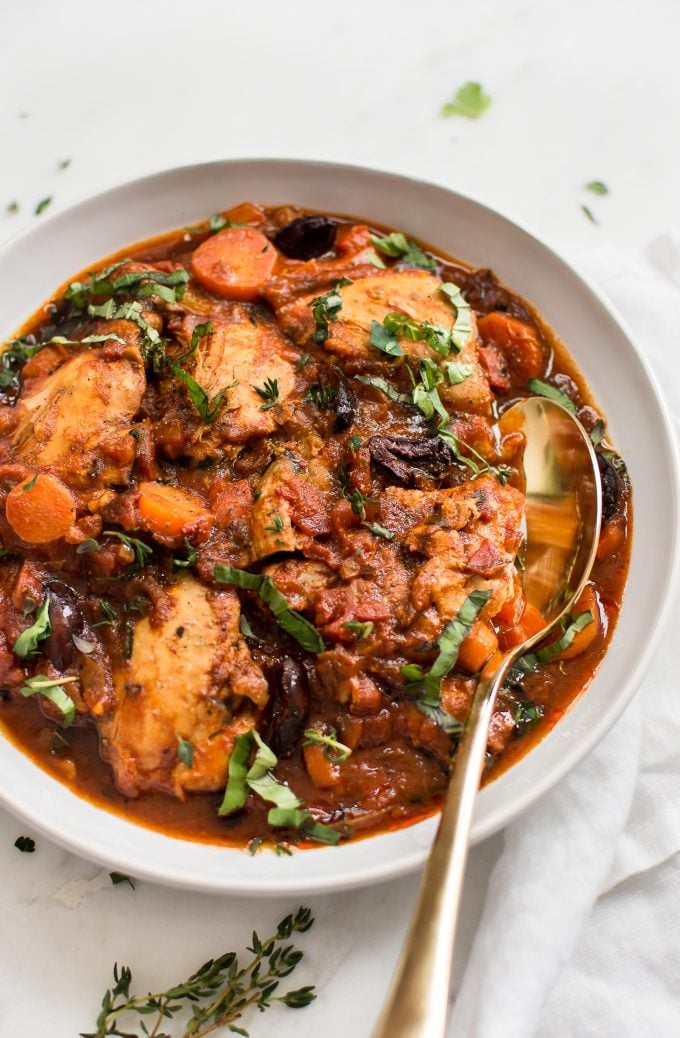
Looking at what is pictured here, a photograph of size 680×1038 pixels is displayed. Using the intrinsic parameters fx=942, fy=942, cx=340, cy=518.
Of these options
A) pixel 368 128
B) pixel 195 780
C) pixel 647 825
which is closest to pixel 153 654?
pixel 195 780

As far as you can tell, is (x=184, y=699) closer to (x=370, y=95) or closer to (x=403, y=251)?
(x=403, y=251)

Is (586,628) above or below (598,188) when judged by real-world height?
below

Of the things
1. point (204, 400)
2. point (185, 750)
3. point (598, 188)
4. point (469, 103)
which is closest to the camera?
point (185, 750)

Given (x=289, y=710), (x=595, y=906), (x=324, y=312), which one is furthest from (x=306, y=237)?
(x=595, y=906)

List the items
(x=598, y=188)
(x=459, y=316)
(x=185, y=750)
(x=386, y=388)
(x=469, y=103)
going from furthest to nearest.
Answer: (x=469, y=103), (x=598, y=188), (x=459, y=316), (x=386, y=388), (x=185, y=750)

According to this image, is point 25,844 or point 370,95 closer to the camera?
point 25,844

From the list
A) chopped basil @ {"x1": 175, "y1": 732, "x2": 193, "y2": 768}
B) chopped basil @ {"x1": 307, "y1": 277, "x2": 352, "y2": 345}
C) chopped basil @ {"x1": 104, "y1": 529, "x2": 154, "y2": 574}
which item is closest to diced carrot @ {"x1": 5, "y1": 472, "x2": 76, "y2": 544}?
chopped basil @ {"x1": 104, "y1": 529, "x2": 154, "y2": 574}

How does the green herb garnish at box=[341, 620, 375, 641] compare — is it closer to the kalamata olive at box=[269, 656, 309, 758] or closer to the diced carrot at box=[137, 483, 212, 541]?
the kalamata olive at box=[269, 656, 309, 758]

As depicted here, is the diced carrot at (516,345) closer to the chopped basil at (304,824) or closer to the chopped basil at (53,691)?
the chopped basil at (304,824)
